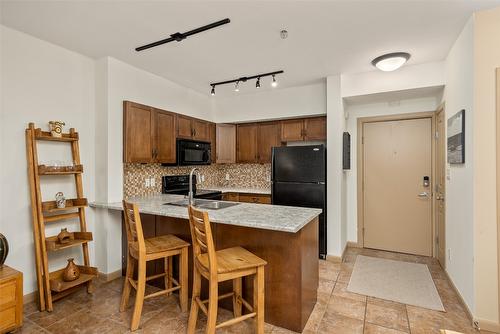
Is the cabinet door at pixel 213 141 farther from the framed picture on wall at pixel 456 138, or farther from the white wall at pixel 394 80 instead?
the framed picture on wall at pixel 456 138

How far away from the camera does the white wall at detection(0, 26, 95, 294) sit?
2.41m

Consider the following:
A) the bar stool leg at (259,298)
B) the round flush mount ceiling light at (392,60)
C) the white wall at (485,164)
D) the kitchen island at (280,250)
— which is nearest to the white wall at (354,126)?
the round flush mount ceiling light at (392,60)

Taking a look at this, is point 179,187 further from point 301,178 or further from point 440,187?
point 440,187

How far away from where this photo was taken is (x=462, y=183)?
2.44 meters

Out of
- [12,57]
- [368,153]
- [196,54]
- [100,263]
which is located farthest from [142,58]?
[368,153]

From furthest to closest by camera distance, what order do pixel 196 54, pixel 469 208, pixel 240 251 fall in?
pixel 196 54
pixel 469 208
pixel 240 251

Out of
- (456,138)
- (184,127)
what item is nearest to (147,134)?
(184,127)

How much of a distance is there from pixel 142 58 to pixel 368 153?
3537 millimetres

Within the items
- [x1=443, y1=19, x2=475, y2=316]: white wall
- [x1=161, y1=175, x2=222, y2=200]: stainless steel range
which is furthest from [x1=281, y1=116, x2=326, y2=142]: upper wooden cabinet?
[x1=443, y1=19, x2=475, y2=316]: white wall

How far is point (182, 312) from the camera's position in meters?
2.39

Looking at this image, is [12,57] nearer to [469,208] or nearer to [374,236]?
[469,208]

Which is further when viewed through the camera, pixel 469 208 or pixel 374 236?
pixel 374 236

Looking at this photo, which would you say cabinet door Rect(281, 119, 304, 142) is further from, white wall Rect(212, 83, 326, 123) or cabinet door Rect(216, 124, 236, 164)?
cabinet door Rect(216, 124, 236, 164)

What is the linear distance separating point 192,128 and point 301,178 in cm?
188
